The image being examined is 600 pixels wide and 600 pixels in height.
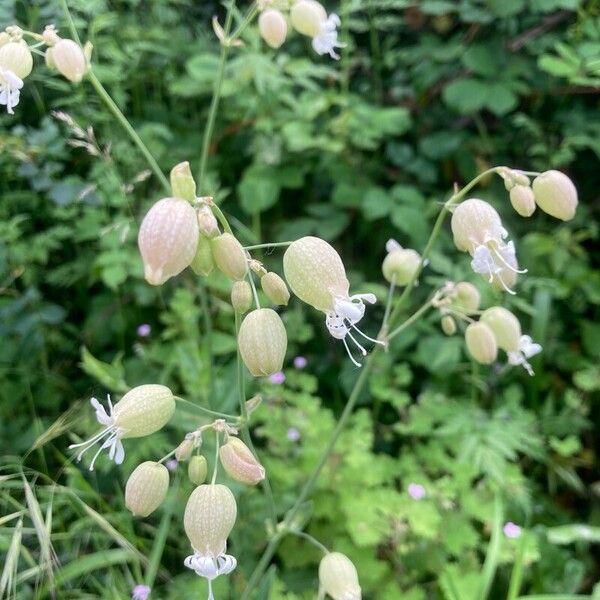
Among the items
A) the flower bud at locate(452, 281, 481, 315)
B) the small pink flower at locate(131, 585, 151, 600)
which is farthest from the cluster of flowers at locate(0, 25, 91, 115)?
the small pink flower at locate(131, 585, 151, 600)

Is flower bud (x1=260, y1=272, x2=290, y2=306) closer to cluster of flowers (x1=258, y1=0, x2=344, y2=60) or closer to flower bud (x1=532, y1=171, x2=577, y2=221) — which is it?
flower bud (x1=532, y1=171, x2=577, y2=221)

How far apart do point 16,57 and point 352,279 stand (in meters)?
1.08

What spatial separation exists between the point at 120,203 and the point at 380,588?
102 cm

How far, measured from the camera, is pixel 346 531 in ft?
4.96

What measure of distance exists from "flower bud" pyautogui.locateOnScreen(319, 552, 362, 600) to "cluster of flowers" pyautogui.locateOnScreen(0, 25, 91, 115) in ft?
2.29

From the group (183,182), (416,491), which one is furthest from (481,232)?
(416,491)

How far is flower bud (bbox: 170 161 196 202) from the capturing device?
69cm

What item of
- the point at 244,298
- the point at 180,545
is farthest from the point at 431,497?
the point at 244,298

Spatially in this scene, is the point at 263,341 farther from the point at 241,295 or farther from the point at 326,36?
the point at 326,36

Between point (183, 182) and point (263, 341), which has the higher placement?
point (183, 182)

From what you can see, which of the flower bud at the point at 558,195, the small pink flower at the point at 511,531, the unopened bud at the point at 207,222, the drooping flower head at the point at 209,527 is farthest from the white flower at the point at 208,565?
the small pink flower at the point at 511,531

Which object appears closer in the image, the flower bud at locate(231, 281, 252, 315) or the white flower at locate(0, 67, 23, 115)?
the flower bud at locate(231, 281, 252, 315)

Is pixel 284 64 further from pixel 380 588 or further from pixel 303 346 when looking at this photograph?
pixel 380 588

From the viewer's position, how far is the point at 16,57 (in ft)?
2.88
